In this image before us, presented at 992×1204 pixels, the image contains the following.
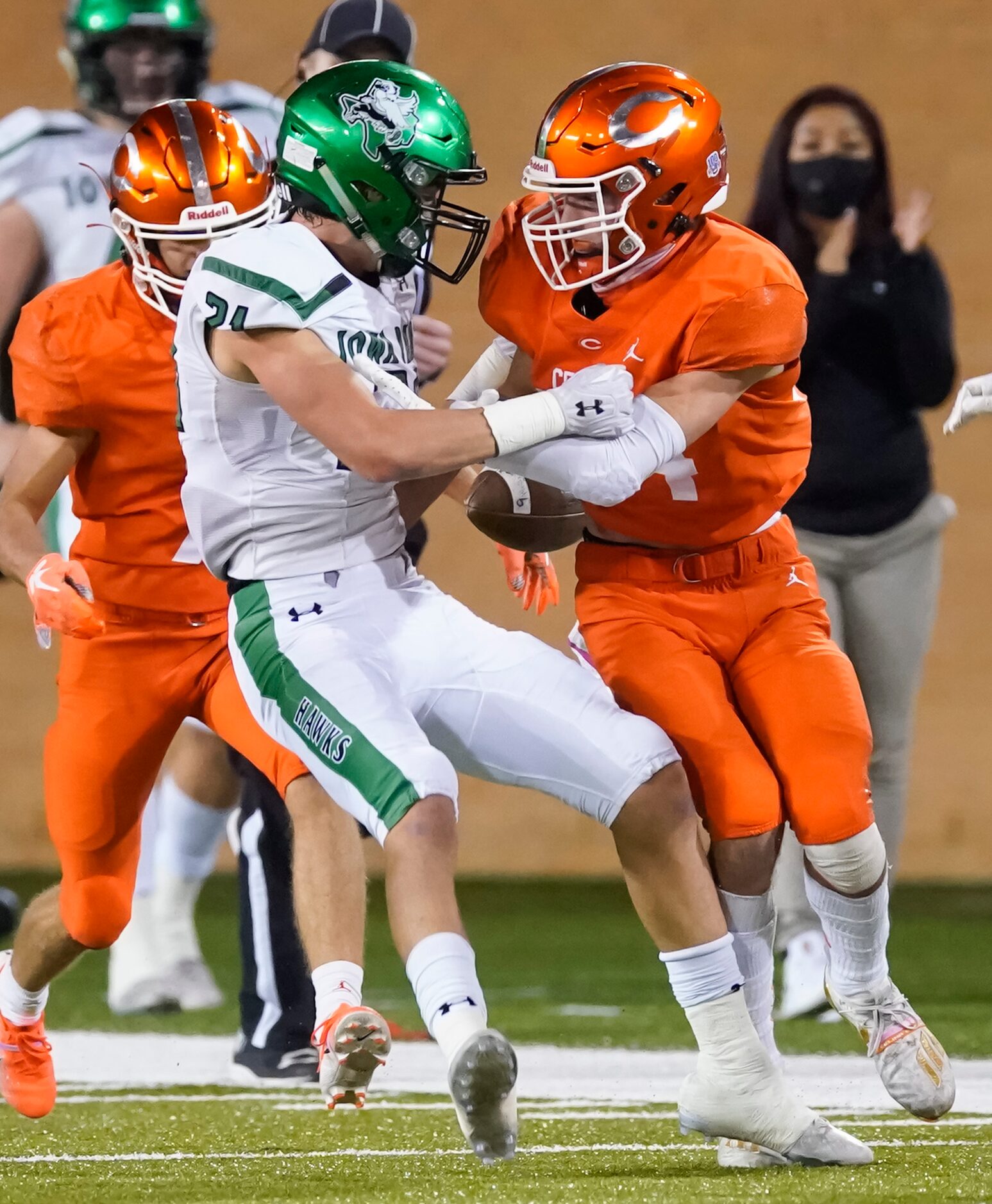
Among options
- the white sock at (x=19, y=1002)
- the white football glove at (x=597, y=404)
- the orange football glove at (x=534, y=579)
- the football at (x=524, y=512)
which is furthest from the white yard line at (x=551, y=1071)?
the white football glove at (x=597, y=404)

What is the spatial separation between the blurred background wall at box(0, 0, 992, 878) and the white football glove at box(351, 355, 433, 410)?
4155 mm

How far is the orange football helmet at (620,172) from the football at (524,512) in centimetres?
32

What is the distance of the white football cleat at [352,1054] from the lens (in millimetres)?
2730

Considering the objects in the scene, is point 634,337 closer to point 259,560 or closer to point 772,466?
point 772,466

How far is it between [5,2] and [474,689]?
216 inches

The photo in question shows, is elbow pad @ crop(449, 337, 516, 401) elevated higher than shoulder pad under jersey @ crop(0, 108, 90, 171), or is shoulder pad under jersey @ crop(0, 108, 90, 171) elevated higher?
shoulder pad under jersey @ crop(0, 108, 90, 171)

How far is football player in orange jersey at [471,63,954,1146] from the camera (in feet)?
10.2

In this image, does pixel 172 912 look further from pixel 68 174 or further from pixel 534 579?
pixel 534 579

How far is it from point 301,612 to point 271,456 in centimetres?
24

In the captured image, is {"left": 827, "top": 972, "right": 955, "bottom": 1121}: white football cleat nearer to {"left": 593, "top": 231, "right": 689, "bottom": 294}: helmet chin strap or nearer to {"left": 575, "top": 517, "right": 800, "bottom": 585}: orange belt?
{"left": 575, "top": 517, "right": 800, "bottom": 585}: orange belt

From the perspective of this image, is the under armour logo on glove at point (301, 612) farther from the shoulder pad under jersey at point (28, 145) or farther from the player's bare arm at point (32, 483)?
the shoulder pad under jersey at point (28, 145)

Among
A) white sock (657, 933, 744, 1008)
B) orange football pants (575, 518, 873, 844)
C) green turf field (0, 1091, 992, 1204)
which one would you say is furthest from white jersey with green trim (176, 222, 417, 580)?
green turf field (0, 1091, 992, 1204)

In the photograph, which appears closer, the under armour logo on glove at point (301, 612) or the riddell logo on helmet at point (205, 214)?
the under armour logo on glove at point (301, 612)

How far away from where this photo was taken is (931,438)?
724 cm
